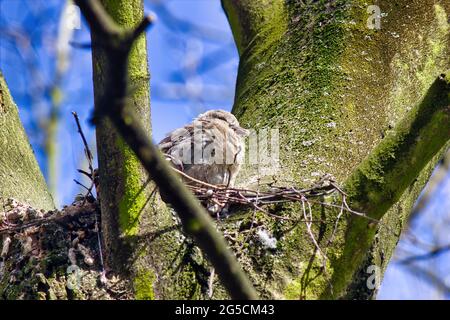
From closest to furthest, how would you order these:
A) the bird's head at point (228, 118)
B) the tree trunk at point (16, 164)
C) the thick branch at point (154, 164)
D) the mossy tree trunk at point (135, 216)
Result: the thick branch at point (154, 164) → the mossy tree trunk at point (135, 216) → the tree trunk at point (16, 164) → the bird's head at point (228, 118)

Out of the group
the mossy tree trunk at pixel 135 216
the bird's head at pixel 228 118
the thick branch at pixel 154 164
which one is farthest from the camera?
Answer: the bird's head at pixel 228 118

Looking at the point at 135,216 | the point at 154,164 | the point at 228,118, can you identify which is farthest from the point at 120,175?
the point at 228,118

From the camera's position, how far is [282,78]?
3172 mm

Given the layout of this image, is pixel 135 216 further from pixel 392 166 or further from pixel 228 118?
pixel 228 118

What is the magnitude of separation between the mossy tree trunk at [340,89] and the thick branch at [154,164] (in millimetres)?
740

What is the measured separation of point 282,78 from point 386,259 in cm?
107

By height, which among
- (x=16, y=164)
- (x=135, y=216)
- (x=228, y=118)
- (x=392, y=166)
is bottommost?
(x=135, y=216)

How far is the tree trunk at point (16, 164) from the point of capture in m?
2.98

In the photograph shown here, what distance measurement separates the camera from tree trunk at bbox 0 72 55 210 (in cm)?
298

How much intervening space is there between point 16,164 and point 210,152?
101 cm

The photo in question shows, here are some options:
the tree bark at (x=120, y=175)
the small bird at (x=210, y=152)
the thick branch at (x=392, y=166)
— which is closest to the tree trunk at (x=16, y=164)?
the small bird at (x=210, y=152)

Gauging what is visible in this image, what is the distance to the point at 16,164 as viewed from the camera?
10.1 feet

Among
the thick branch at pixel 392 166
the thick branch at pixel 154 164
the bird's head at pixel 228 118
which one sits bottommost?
the thick branch at pixel 154 164

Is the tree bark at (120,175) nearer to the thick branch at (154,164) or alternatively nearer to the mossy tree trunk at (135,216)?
the mossy tree trunk at (135,216)
